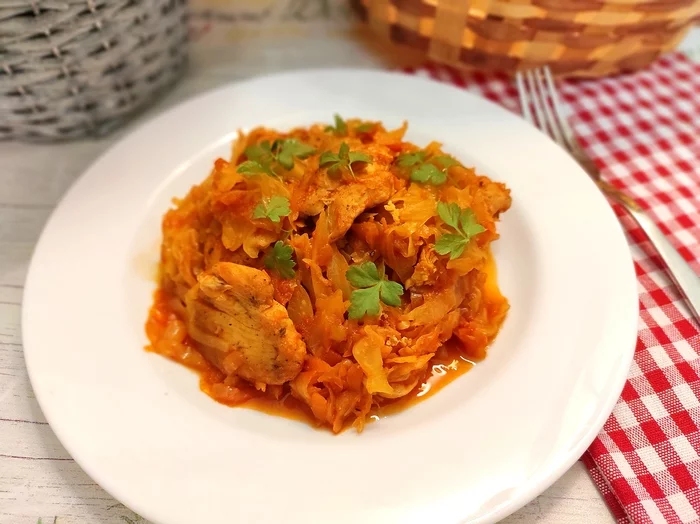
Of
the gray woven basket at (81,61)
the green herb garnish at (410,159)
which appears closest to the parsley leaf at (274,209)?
the green herb garnish at (410,159)

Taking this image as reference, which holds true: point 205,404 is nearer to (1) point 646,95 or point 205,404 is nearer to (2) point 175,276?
(2) point 175,276

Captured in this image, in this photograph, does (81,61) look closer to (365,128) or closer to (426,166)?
(365,128)

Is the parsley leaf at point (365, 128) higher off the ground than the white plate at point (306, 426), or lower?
higher

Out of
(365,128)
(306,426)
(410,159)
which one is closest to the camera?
(306,426)

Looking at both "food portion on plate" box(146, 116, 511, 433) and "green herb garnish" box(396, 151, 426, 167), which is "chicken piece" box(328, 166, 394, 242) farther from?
"green herb garnish" box(396, 151, 426, 167)

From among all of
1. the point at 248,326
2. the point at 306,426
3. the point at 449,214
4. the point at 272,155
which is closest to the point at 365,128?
the point at 272,155

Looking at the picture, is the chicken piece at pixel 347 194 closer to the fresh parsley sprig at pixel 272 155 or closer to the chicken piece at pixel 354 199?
the chicken piece at pixel 354 199

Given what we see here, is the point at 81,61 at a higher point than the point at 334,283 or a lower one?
higher

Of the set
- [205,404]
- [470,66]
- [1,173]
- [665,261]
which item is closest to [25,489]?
[205,404]

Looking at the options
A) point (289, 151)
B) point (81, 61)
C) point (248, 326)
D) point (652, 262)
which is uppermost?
point (81, 61)
